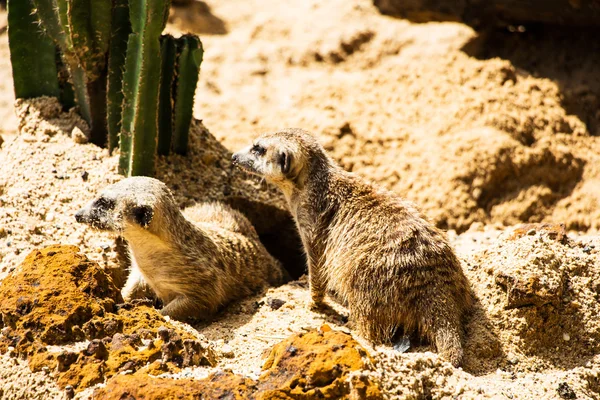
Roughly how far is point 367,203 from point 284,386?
1712mm

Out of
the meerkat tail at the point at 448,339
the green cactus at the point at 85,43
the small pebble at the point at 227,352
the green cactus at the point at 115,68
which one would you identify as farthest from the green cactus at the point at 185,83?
the meerkat tail at the point at 448,339

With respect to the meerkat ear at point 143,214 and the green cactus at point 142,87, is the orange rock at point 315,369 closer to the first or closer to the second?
the meerkat ear at point 143,214

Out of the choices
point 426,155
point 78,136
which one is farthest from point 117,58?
point 426,155

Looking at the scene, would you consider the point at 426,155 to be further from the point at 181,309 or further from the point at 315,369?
the point at 315,369

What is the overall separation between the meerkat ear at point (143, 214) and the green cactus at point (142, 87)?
76 cm

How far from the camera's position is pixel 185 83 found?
18.5 ft

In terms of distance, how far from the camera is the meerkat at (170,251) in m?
4.74

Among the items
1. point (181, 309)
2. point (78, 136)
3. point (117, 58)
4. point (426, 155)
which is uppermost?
point (117, 58)

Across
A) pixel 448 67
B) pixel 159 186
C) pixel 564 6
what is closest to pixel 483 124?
pixel 448 67

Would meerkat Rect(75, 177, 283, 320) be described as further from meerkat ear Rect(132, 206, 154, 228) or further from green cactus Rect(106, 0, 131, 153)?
green cactus Rect(106, 0, 131, 153)

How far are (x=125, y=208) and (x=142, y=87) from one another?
2.99 ft

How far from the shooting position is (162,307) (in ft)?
17.4

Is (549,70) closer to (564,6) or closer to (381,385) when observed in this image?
(564,6)

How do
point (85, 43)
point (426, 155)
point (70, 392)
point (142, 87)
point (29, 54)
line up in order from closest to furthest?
point (70, 392), point (142, 87), point (85, 43), point (29, 54), point (426, 155)
